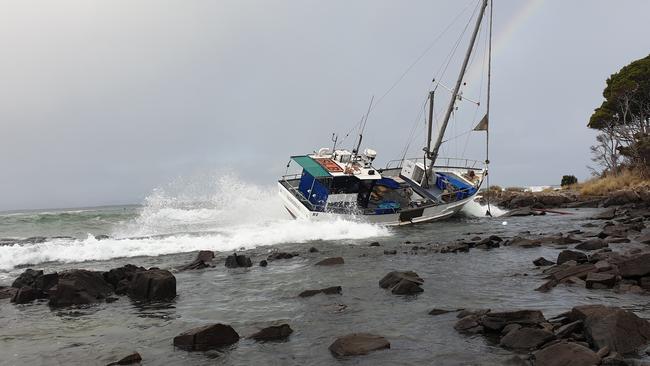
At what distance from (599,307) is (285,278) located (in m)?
8.31

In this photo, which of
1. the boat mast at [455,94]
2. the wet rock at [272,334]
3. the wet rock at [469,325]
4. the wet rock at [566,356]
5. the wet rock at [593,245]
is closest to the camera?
the wet rock at [566,356]

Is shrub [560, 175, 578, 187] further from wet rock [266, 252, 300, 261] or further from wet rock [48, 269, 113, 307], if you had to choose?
wet rock [48, 269, 113, 307]

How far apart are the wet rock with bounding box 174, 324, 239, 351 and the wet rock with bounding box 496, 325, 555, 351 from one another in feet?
13.4

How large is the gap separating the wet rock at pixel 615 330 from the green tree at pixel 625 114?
1701 inches

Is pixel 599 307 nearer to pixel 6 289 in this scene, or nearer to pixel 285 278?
pixel 285 278

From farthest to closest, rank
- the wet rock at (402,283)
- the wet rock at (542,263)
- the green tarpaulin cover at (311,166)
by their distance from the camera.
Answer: the green tarpaulin cover at (311,166)
the wet rock at (542,263)
the wet rock at (402,283)

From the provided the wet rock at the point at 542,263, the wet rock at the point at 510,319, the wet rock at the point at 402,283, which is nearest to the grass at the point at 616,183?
the wet rock at the point at 542,263

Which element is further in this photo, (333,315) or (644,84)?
(644,84)

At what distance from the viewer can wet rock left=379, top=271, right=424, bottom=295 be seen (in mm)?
10109

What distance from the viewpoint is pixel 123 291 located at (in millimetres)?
11867

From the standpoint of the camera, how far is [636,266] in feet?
31.6

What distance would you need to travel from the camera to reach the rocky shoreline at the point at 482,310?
5836 mm

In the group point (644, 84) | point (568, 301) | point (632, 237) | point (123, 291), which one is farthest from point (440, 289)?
point (644, 84)

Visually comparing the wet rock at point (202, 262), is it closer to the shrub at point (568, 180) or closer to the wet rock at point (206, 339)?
the wet rock at point (206, 339)
